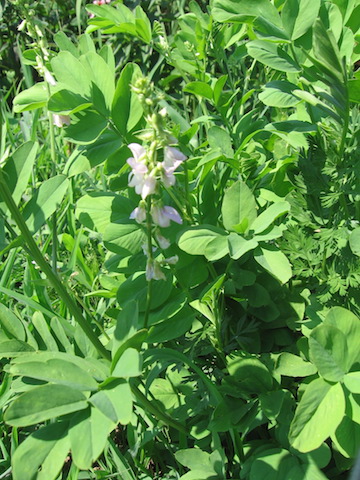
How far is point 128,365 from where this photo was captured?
1.01 metres

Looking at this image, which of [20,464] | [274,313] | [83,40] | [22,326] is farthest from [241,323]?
[83,40]

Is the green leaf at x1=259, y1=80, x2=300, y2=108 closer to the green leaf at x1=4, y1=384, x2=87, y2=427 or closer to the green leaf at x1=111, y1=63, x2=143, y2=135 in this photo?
the green leaf at x1=111, y1=63, x2=143, y2=135

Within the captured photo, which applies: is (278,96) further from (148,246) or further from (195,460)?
(195,460)

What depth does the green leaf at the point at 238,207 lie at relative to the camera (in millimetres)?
1270

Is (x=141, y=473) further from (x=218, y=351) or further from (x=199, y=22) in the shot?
(x=199, y=22)

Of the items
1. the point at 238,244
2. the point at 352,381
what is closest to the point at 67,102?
the point at 238,244

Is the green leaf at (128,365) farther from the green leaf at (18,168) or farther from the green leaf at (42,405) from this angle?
the green leaf at (18,168)

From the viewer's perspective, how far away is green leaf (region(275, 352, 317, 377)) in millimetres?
1202

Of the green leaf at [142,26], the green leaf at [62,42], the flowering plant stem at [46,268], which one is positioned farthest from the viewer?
the green leaf at [142,26]

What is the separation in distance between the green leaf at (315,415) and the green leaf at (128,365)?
11.8 inches

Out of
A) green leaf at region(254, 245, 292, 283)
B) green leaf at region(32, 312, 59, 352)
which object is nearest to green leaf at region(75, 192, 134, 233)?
green leaf at region(32, 312, 59, 352)

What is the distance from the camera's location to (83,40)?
153 cm

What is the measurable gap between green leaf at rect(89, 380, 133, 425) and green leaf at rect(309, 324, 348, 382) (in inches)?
13.2

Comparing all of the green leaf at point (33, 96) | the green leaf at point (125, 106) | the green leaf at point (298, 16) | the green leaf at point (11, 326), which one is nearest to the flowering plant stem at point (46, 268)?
the green leaf at point (11, 326)
